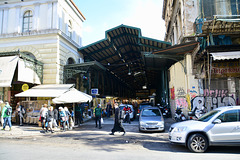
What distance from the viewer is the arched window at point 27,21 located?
57.9 ft

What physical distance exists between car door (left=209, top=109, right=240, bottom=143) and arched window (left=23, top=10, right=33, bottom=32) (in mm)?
18235

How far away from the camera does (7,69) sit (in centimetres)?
1407

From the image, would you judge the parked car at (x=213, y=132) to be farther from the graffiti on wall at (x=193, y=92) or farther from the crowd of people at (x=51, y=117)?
the crowd of people at (x=51, y=117)

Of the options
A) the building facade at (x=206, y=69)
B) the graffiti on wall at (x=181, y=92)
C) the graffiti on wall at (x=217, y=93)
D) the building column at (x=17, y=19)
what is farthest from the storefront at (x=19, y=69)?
the graffiti on wall at (x=217, y=93)

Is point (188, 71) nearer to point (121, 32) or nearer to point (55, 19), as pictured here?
point (121, 32)

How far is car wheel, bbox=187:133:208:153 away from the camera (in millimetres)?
6355

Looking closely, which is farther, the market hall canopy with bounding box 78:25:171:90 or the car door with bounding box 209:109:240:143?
the market hall canopy with bounding box 78:25:171:90

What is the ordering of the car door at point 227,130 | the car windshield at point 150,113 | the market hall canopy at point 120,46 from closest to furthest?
the car door at point 227,130, the car windshield at point 150,113, the market hall canopy at point 120,46

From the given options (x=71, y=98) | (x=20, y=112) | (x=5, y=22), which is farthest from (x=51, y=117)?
(x=5, y=22)

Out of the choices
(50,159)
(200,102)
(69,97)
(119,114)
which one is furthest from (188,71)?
(50,159)

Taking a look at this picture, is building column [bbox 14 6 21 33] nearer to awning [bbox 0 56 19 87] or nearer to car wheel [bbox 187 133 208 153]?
awning [bbox 0 56 19 87]

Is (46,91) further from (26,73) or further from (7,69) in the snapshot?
(7,69)

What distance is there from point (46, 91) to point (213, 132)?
12.5 metres

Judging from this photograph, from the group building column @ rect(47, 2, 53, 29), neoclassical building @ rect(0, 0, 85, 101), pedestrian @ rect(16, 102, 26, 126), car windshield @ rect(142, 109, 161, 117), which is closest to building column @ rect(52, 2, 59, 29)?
neoclassical building @ rect(0, 0, 85, 101)
